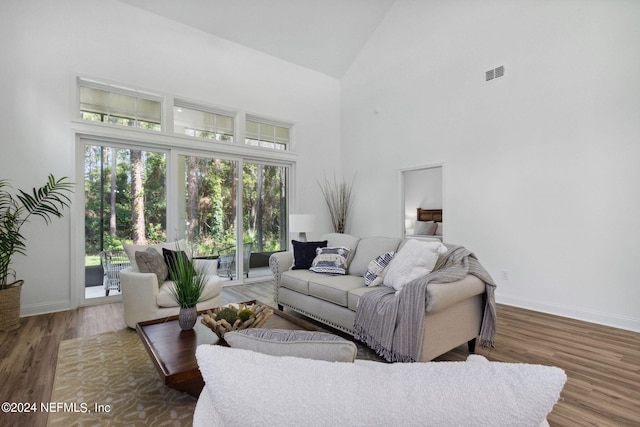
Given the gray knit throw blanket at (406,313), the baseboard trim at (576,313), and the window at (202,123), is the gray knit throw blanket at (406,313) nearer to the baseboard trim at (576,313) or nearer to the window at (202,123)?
the baseboard trim at (576,313)

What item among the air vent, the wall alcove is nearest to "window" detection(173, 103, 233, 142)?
the wall alcove

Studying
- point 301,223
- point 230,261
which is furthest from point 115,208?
point 301,223

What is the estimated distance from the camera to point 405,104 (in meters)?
5.41

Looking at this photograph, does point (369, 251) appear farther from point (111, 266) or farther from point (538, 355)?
point (111, 266)

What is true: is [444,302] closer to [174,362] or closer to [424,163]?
[174,362]

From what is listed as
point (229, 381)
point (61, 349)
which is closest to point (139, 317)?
point (61, 349)

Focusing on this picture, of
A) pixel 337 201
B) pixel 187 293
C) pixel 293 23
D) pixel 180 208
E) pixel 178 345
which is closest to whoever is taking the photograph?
pixel 178 345

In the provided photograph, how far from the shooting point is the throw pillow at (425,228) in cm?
547

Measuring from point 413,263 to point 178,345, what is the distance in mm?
1809

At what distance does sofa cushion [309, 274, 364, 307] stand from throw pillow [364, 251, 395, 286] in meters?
0.10

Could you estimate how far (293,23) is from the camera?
5.27 meters

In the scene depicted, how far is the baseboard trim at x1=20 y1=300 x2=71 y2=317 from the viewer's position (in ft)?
12.0

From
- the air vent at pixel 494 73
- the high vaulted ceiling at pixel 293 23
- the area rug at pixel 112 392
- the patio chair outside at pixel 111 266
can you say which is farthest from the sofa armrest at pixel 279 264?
the high vaulted ceiling at pixel 293 23

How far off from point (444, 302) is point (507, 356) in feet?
2.94
